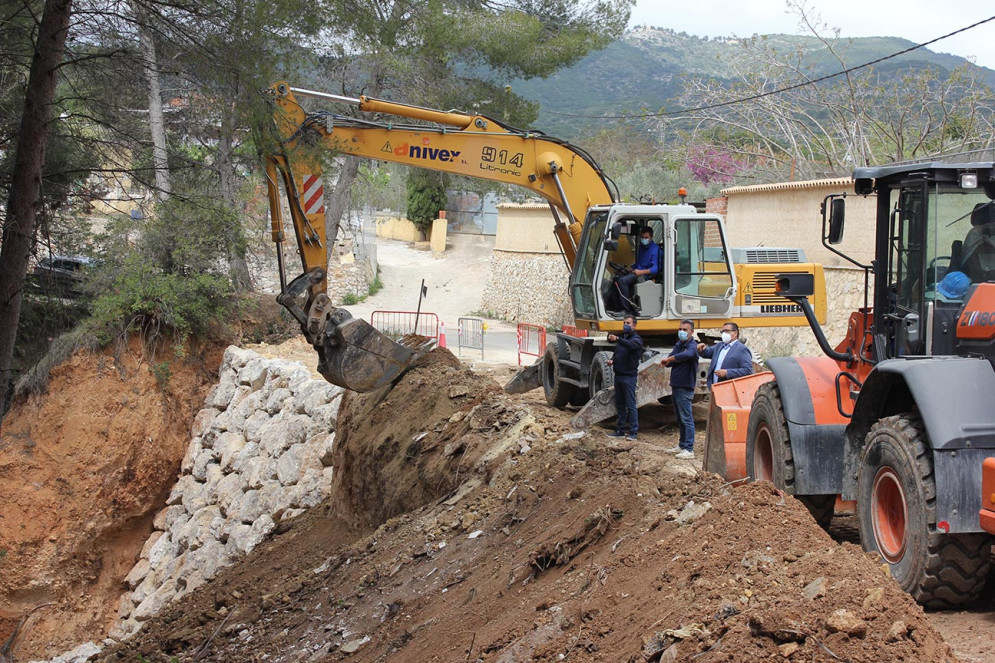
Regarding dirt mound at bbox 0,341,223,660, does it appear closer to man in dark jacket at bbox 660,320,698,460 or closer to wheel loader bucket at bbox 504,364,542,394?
wheel loader bucket at bbox 504,364,542,394

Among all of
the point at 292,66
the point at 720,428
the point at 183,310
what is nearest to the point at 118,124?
the point at 292,66

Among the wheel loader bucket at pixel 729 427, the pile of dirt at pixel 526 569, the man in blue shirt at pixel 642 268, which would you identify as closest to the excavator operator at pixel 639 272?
the man in blue shirt at pixel 642 268

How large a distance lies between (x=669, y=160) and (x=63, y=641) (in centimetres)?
1970

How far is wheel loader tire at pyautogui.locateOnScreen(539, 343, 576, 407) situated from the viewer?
13.2m

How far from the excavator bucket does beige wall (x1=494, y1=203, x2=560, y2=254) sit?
19287 millimetres

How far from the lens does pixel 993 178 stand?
5.65 meters

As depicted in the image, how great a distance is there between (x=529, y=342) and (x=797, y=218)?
6.80 m

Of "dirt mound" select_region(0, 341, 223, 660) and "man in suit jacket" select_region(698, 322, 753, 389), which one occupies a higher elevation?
"man in suit jacket" select_region(698, 322, 753, 389)

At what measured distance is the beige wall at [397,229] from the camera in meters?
46.2

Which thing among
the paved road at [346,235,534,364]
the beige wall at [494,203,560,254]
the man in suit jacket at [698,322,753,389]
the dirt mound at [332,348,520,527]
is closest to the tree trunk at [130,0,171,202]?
the dirt mound at [332,348,520,527]

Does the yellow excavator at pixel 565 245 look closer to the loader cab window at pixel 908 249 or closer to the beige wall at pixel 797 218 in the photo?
the beige wall at pixel 797 218

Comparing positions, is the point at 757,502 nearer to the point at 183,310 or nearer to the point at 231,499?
the point at 231,499

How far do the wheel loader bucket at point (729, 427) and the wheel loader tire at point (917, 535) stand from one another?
246 centimetres

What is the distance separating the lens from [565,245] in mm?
13312
